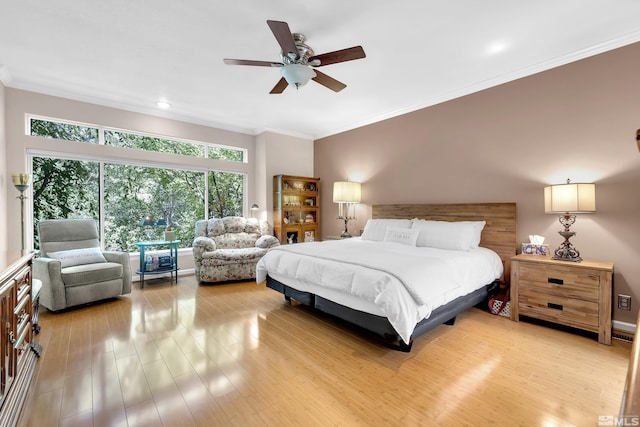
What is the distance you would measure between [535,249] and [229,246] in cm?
450

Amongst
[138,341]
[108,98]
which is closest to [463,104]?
[138,341]

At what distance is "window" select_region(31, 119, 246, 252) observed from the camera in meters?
3.98

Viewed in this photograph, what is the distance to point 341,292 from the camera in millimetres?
2576

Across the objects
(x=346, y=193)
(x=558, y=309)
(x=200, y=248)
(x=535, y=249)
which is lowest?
(x=558, y=309)

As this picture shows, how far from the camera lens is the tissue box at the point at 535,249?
3.10 metres

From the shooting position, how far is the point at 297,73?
2588 mm

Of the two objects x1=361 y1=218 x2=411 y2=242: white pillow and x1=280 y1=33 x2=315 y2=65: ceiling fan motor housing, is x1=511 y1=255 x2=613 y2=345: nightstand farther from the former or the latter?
x1=280 y1=33 x2=315 y2=65: ceiling fan motor housing

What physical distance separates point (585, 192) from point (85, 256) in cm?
565

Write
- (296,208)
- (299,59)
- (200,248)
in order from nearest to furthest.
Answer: (299,59) < (200,248) < (296,208)

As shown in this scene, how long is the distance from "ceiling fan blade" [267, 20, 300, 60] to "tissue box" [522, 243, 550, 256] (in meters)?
3.19

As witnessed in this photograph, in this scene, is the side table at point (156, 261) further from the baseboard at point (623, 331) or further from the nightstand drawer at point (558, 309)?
the baseboard at point (623, 331)

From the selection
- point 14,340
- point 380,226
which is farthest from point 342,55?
point 14,340

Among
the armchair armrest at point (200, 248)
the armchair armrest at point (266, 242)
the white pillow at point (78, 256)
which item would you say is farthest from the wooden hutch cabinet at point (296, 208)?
the white pillow at point (78, 256)

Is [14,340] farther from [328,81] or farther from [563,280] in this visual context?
[563,280]
